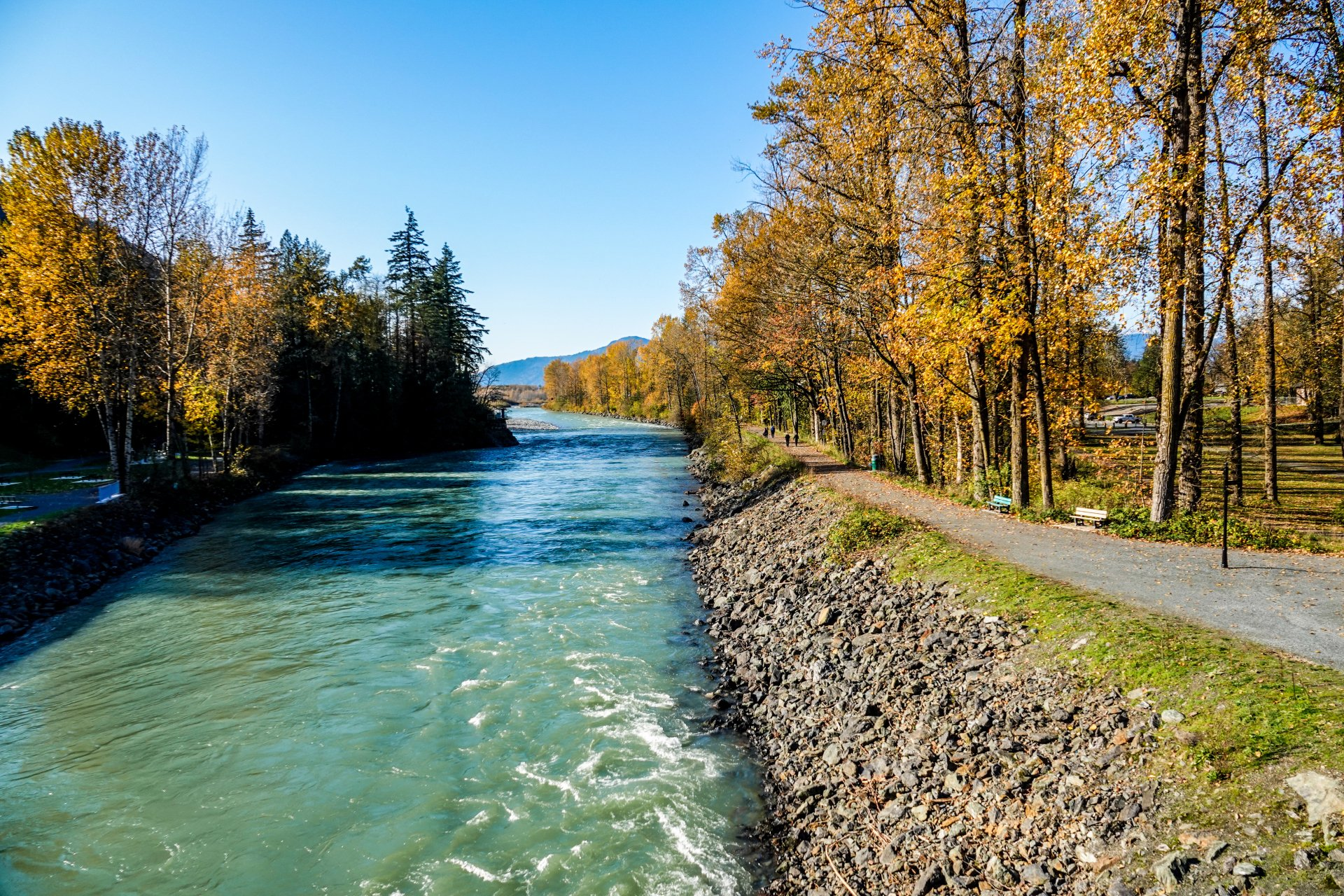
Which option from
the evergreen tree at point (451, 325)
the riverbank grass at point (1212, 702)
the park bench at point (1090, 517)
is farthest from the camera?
the evergreen tree at point (451, 325)

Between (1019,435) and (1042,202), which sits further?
(1019,435)

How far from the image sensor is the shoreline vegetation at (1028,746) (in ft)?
15.5

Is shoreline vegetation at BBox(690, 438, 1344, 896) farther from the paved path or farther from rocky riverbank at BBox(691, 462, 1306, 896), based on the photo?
the paved path

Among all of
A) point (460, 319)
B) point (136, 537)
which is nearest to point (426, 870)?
point (136, 537)

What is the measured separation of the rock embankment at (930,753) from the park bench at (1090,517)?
4945 mm

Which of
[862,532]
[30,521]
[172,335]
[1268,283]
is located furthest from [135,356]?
[1268,283]

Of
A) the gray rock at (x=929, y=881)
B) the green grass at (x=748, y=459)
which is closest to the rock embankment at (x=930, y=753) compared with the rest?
the gray rock at (x=929, y=881)

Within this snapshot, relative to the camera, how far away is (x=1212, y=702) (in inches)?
229

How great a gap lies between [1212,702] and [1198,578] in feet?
15.4

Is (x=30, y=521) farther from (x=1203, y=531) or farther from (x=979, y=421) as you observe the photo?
(x=1203, y=531)

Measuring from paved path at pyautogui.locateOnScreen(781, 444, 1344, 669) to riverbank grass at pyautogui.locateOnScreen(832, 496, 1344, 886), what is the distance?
57 centimetres

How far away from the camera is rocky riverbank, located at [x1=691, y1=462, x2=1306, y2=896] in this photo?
198 inches

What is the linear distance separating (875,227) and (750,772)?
556 inches

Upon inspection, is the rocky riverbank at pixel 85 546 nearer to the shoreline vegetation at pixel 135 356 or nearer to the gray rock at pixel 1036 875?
the shoreline vegetation at pixel 135 356
